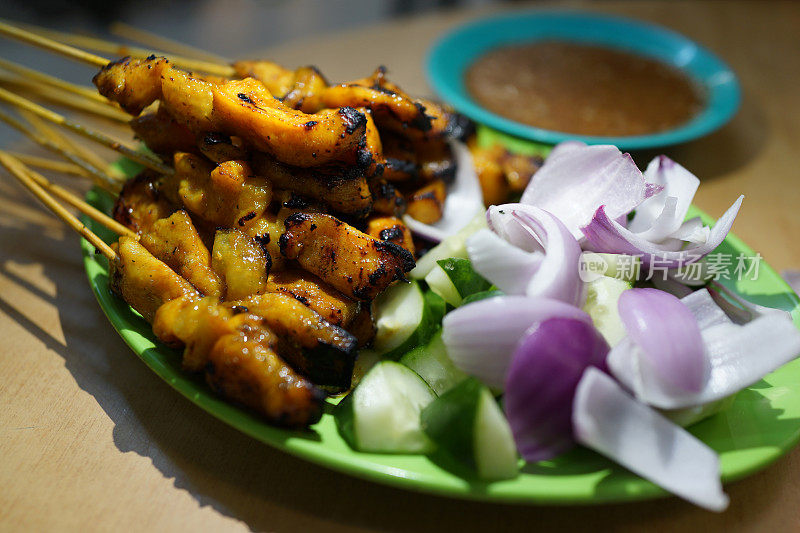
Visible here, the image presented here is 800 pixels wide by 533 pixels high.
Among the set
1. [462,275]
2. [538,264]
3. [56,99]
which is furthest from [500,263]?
[56,99]

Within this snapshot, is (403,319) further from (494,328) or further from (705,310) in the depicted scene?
(705,310)

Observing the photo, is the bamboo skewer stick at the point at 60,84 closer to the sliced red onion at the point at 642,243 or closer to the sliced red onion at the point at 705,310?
the sliced red onion at the point at 642,243

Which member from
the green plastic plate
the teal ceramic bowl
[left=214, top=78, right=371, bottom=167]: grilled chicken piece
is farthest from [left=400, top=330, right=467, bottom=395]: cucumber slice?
the teal ceramic bowl

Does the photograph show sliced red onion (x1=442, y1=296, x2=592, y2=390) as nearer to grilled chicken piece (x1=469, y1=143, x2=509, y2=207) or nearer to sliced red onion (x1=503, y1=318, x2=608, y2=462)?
sliced red onion (x1=503, y1=318, x2=608, y2=462)

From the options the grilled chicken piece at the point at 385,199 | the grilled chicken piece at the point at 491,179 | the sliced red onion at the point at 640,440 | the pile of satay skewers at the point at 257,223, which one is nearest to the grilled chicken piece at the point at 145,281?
the pile of satay skewers at the point at 257,223

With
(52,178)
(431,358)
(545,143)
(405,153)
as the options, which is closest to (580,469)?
(431,358)

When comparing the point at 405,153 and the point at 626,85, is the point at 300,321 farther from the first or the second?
the point at 626,85
